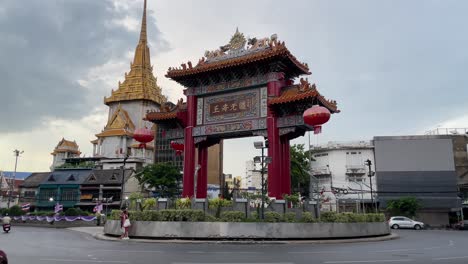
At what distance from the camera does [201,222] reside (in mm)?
19938

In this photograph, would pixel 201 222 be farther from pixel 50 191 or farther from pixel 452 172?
pixel 50 191

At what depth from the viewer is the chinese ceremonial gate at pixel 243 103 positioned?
2472cm

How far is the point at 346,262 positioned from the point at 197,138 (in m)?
18.1

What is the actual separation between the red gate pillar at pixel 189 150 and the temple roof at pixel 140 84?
56367 mm

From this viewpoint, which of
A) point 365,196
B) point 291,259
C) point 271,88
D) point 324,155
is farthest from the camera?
point 324,155

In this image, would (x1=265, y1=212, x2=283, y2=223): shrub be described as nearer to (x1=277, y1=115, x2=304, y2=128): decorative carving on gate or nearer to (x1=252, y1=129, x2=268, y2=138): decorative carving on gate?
(x1=252, y1=129, x2=268, y2=138): decorative carving on gate

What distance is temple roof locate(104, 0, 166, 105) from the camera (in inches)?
→ 3346

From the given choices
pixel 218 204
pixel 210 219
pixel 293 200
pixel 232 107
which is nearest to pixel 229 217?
pixel 210 219

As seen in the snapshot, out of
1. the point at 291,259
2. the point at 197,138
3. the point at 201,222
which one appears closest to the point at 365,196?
the point at 197,138

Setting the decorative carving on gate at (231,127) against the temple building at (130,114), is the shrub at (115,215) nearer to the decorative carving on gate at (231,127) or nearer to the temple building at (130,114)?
the decorative carving on gate at (231,127)

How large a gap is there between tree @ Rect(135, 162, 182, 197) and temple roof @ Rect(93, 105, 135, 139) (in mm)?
24519

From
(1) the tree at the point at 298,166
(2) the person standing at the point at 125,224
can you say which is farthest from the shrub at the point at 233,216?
(1) the tree at the point at 298,166

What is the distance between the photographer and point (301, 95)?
23.8 meters

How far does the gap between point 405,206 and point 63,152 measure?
74.5 m
